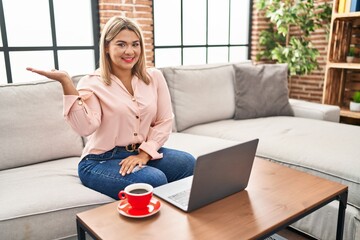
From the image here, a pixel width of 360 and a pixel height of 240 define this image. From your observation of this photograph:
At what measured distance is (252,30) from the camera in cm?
400

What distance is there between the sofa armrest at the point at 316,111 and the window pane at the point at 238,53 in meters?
1.40

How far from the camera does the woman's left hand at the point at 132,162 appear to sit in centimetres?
141

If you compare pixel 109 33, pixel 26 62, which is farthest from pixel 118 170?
pixel 26 62

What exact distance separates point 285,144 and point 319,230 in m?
0.50

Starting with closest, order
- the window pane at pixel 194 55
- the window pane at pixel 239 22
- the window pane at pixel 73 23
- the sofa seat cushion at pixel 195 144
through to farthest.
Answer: the sofa seat cushion at pixel 195 144 < the window pane at pixel 73 23 < the window pane at pixel 194 55 < the window pane at pixel 239 22

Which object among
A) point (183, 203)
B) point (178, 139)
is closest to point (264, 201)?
point (183, 203)

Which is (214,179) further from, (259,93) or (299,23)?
(299,23)

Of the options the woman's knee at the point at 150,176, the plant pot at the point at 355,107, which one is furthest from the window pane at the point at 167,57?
the woman's knee at the point at 150,176

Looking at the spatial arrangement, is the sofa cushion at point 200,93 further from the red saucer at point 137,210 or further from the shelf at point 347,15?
the red saucer at point 137,210

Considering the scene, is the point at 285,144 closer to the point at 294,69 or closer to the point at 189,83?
the point at 189,83

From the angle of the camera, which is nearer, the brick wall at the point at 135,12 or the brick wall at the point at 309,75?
the brick wall at the point at 135,12

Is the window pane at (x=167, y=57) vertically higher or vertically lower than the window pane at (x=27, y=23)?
lower

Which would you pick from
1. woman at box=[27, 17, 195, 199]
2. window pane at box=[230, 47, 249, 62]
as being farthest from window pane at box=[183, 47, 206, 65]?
woman at box=[27, 17, 195, 199]

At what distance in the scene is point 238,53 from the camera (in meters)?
4.07
